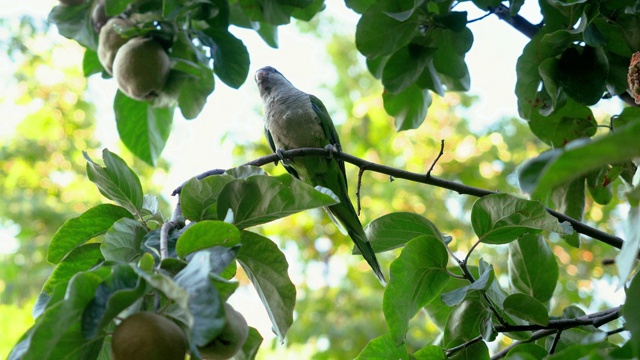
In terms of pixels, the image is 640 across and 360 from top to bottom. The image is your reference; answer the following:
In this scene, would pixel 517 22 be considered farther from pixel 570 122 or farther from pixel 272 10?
pixel 272 10

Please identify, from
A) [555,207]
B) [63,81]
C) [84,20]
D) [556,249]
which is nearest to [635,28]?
[555,207]

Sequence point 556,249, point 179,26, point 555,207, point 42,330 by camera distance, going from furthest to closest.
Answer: point 556,249 → point 179,26 → point 555,207 → point 42,330

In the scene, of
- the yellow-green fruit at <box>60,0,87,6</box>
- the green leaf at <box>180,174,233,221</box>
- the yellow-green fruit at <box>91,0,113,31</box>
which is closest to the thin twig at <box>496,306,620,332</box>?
the green leaf at <box>180,174,233,221</box>

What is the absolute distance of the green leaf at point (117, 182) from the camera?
3.69 ft

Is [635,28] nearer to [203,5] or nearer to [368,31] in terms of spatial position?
[368,31]

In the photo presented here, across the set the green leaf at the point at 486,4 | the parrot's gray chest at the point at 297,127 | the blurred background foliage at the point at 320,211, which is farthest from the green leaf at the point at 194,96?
the blurred background foliage at the point at 320,211

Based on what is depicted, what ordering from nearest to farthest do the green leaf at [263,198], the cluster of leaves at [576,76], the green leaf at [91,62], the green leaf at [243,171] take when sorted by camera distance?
the green leaf at [263,198] < the green leaf at [243,171] < the cluster of leaves at [576,76] < the green leaf at [91,62]

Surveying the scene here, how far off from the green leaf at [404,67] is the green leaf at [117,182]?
0.84 meters

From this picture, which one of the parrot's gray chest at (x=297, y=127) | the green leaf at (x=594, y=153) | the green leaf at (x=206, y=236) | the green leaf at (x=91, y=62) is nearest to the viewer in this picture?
the green leaf at (x=594, y=153)

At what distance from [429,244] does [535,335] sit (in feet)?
0.94

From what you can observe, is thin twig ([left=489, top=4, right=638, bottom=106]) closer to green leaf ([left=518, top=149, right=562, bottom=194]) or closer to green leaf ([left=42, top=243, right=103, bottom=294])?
green leaf ([left=518, top=149, right=562, bottom=194])

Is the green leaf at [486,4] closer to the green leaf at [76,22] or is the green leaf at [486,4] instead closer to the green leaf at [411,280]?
the green leaf at [411,280]

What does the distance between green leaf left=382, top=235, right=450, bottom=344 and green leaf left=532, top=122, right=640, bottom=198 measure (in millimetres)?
607

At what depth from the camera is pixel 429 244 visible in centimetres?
122
